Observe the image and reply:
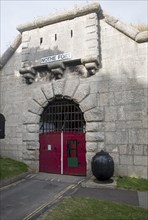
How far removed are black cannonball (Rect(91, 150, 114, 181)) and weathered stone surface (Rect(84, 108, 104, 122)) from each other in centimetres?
175

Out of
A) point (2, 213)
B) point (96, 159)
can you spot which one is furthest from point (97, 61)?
point (2, 213)

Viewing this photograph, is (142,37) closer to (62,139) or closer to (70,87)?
(70,87)

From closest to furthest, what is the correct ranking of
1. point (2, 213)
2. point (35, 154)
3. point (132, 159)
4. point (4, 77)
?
1. point (2, 213)
2. point (132, 159)
3. point (35, 154)
4. point (4, 77)

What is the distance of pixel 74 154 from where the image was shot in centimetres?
961

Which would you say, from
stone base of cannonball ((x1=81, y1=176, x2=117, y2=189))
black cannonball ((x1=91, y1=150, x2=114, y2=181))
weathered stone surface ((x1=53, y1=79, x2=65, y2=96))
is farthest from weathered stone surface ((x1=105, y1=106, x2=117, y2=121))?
stone base of cannonball ((x1=81, y1=176, x2=117, y2=189))

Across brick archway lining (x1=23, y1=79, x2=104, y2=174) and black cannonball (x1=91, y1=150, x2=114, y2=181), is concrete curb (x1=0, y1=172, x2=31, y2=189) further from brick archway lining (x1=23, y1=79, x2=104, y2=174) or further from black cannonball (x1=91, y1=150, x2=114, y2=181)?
black cannonball (x1=91, y1=150, x2=114, y2=181)

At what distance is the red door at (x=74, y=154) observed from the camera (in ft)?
31.0

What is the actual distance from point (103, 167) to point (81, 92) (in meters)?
3.58

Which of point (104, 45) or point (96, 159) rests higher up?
point (104, 45)

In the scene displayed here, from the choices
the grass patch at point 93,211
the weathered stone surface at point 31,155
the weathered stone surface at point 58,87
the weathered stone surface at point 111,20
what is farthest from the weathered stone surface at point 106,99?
the grass patch at point 93,211

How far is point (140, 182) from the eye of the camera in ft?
25.2

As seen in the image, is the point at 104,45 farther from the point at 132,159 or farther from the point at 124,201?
the point at 124,201

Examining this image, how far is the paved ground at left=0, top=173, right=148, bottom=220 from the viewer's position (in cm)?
543

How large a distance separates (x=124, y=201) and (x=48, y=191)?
8.72ft
